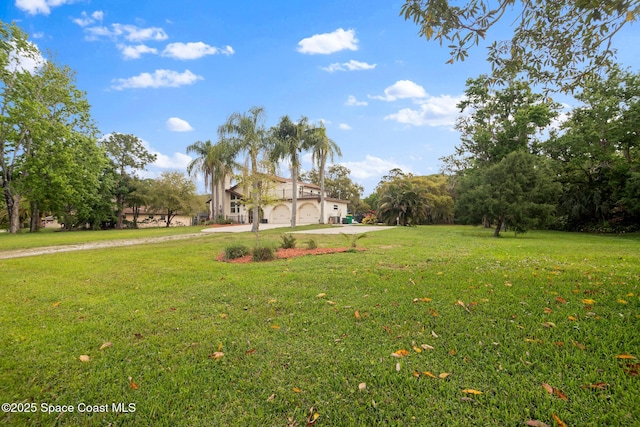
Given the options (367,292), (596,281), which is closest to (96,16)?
(367,292)

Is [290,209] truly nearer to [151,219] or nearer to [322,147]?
[322,147]

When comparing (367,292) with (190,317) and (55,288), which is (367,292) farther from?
(55,288)

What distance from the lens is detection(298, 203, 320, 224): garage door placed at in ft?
112

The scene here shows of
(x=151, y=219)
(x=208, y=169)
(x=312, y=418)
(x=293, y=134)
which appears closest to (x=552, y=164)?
(x=293, y=134)

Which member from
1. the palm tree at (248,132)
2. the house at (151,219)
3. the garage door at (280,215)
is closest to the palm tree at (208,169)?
the house at (151,219)

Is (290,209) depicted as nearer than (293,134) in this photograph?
No

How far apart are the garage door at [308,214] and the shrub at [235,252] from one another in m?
25.8

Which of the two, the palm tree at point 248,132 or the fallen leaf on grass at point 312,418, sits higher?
the palm tree at point 248,132

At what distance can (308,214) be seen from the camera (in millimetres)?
34812

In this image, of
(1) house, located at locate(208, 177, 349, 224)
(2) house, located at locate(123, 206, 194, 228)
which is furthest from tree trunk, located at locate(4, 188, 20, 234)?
(1) house, located at locate(208, 177, 349, 224)

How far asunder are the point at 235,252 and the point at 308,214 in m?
26.8

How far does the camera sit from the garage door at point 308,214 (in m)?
34.2

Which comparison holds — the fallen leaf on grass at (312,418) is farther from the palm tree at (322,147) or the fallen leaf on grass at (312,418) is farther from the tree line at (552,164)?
the palm tree at (322,147)

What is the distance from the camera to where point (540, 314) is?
327 centimetres
